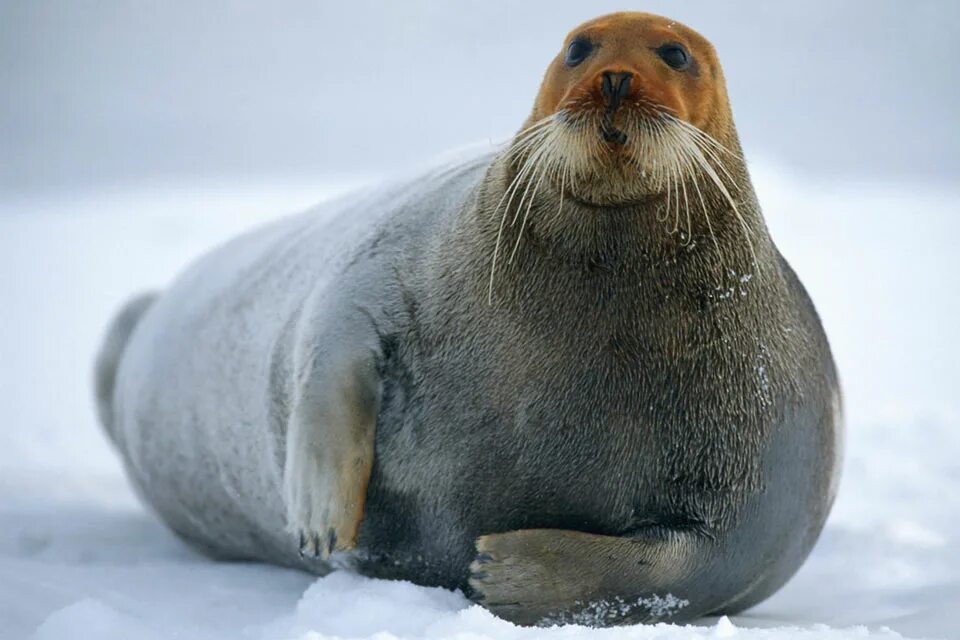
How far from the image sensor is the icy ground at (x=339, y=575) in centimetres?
275

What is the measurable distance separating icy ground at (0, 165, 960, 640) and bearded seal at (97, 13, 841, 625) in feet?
0.64

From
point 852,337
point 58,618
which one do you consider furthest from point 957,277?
point 58,618

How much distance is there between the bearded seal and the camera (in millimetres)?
2820

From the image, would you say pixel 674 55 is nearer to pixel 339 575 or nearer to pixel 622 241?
pixel 622 241

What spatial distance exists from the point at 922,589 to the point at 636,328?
1.22 m

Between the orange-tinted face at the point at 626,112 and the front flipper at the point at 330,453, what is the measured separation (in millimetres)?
687

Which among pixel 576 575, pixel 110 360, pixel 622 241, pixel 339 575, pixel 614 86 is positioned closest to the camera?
pixel 614 86

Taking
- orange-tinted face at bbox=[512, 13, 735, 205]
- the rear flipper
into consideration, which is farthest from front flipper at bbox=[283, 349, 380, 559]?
the rear flipper

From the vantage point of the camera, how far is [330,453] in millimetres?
2949

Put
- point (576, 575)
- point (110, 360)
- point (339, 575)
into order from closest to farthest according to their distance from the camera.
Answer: point (576, 575)
point (339, 575)
point (110, 360)

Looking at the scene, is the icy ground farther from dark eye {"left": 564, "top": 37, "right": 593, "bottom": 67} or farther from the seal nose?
dark eye {"left": 564, "top": 37, "right": 593, "bottom": 67}

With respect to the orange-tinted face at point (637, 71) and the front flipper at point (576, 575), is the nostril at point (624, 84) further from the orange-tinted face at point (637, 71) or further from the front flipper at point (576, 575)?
the front flipper at point (576, 575)

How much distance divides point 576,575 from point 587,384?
1.46 ft

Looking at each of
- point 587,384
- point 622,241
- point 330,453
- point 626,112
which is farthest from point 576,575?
point 626,112
